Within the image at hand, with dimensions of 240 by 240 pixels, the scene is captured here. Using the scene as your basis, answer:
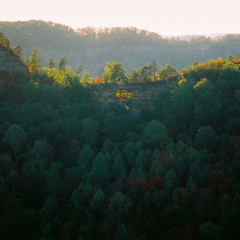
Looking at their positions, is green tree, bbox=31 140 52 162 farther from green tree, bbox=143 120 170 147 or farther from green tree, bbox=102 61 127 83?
green tree, bbox=102 61 127 83

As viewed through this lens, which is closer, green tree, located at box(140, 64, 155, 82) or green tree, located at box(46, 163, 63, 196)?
green tree, located at box(46, 163, 63, 196)

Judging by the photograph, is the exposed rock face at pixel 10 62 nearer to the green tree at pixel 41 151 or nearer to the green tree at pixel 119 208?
the green tree at pixel 41 151

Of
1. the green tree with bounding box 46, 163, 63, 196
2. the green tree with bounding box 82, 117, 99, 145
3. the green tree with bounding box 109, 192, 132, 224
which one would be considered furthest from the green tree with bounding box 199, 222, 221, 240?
the green tree with bounding box 82, 117, 99, 145

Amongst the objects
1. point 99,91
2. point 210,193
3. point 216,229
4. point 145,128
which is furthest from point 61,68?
point 216,229

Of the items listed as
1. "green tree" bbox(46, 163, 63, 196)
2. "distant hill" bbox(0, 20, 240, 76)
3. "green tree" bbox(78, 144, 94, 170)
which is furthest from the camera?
"distant hill" bbox(0, 20, 240, 76)

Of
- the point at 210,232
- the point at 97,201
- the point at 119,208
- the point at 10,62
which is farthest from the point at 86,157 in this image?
the point at 10,62
